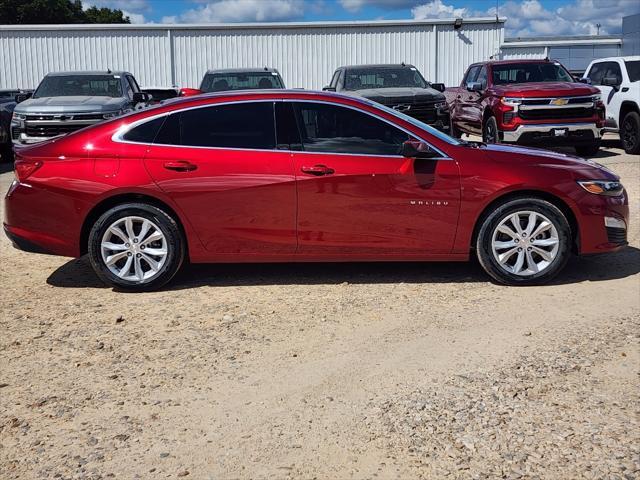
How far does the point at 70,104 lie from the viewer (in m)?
13.7

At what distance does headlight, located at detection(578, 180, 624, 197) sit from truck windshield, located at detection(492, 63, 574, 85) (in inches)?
359

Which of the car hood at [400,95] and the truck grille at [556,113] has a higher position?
the car hood at [400,95]

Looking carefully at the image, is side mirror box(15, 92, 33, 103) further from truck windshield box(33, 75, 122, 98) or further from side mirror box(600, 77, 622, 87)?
side mirror box(600, 77, 622, 87)

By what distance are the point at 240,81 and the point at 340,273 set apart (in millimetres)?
10100

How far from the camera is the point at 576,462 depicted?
11.1 feet

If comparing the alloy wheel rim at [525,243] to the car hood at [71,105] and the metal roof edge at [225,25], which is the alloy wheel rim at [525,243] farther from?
the metal roof edge at [225,25]

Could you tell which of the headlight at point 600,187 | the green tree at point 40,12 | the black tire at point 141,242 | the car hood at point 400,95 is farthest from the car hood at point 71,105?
the green tree at point 40,12

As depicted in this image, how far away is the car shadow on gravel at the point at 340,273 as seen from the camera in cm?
653

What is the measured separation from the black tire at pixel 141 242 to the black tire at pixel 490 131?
9268 mm

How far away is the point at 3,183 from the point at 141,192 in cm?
841

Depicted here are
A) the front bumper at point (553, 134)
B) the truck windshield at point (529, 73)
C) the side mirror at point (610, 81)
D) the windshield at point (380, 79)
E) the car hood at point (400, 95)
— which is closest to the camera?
the front bumper at point (553, 134)

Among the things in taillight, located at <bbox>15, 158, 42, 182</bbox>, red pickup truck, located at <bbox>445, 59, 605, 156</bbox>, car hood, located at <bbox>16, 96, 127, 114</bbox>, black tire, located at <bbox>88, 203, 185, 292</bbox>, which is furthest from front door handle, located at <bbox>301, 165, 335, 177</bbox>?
car hood, located at <bbox>16, 96, 127, 114</bbox>

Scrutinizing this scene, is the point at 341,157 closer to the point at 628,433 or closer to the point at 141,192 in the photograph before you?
the point at 141,192

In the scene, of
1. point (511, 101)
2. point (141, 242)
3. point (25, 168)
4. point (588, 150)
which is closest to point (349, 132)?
point (141, 242)
